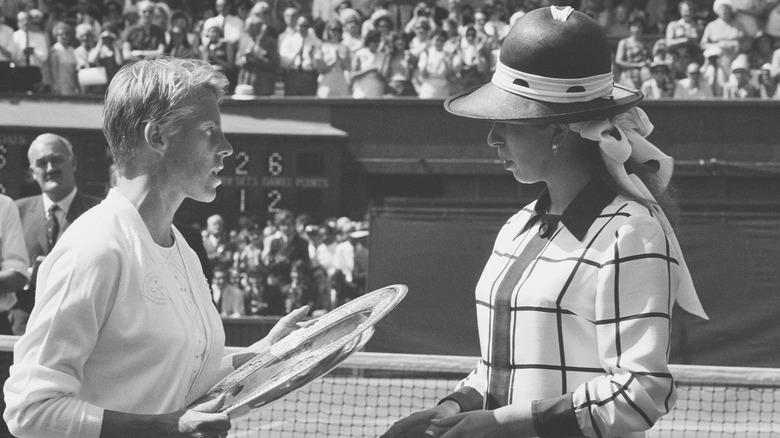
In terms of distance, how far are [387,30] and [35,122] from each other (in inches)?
220

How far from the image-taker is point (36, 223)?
7660 millimetres

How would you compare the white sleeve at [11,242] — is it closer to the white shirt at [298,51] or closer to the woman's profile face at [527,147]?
the woman's profile face at [527,147]

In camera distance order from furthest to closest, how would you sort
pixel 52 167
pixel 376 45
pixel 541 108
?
pixel 376 45
pixel 52 167
pixel 541 108

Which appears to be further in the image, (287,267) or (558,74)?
(287,267)

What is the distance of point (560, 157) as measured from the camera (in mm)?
2934

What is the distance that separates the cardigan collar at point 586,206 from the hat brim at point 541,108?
17cm

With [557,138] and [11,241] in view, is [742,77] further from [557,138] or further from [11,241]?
[557,138]

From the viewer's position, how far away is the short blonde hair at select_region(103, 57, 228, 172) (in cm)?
286

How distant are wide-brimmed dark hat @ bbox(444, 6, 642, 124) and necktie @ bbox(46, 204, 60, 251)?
17.1 feet

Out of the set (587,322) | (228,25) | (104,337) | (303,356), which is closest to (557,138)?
(587,322)

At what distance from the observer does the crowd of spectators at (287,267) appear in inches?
592

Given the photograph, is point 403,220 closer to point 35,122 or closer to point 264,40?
A: point 264,40

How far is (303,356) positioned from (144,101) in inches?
28.7

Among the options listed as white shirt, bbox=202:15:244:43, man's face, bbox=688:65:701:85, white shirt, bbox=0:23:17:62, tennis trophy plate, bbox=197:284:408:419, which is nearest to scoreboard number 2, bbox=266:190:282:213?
white shirt, bbox=202:15:244:43
